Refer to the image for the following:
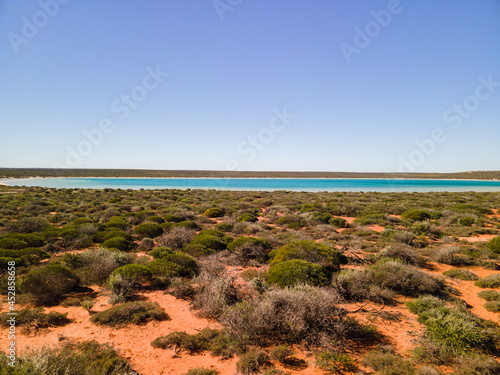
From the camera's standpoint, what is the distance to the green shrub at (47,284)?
22.5 feet

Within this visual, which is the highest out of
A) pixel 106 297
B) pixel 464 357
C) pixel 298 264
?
pixel 298 264

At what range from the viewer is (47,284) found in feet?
23.2

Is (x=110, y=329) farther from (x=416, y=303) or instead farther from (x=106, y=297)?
(x=416, y=303)

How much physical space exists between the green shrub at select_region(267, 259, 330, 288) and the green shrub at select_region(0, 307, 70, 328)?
19.4 ft

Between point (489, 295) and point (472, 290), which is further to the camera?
point (472, 290)

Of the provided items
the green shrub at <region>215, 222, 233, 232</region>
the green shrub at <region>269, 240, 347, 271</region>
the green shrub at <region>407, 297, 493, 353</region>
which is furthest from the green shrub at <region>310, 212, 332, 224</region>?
the green shrub at <region>407, 297, 493, 353</region>

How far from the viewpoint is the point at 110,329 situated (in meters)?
5.77

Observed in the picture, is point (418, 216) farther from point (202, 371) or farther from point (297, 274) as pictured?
point (202, 371)

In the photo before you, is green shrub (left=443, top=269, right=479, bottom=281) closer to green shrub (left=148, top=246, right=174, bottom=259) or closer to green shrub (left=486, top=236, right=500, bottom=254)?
green shrub (left=486, top=236, right=500, bottom=254)

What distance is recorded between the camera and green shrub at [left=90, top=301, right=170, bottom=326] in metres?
6.00

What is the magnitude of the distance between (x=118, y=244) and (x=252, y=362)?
978 centimetres

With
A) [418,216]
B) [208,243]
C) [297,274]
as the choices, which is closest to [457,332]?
[297,274]

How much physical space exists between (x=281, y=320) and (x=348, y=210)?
19723 millimetres

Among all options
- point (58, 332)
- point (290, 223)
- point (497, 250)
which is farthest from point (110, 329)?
point (497, 250)
